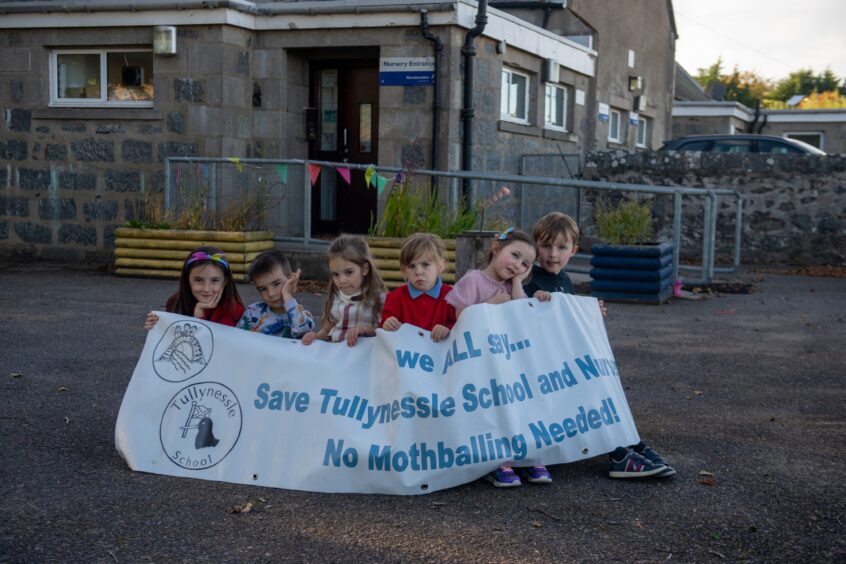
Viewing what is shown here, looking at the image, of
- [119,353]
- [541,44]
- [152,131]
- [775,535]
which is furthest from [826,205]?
[775,535]

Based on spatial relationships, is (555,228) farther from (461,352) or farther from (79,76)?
(79,76)

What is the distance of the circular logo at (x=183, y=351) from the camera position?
489 cm

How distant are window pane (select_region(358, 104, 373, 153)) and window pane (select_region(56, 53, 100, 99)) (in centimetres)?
394

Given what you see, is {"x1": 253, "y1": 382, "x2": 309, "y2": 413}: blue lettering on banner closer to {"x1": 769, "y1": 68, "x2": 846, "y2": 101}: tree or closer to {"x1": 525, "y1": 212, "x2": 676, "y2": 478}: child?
{"x1": 525, "y1": 212, "x2": 676, "y2": 478}: child

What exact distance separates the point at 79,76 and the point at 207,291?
10706 mm

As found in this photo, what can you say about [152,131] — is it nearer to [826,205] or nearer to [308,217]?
[308,217]

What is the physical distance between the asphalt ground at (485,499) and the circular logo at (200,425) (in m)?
0.15

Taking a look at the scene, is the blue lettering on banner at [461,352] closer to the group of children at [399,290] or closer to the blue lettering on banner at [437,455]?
the group of children at [399,290]

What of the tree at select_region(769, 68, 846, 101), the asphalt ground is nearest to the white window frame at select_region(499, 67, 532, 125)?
the asphalt ground

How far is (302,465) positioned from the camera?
4520mm

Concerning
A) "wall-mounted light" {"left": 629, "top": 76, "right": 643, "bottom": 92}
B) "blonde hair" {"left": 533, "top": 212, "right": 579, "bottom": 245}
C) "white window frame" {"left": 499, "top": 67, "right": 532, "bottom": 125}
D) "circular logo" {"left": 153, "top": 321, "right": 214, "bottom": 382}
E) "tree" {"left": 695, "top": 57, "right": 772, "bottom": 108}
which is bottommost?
"circular logo" {"left": 153, "top": 321, "right": 214, "bottom": 382}

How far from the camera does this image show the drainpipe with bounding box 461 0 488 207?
551 inches

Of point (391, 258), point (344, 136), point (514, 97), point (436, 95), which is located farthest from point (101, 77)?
point (514, 97)

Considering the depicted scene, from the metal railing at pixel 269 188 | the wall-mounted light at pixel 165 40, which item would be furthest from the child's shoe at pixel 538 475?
the wall-mounted light at pixel 165 40
